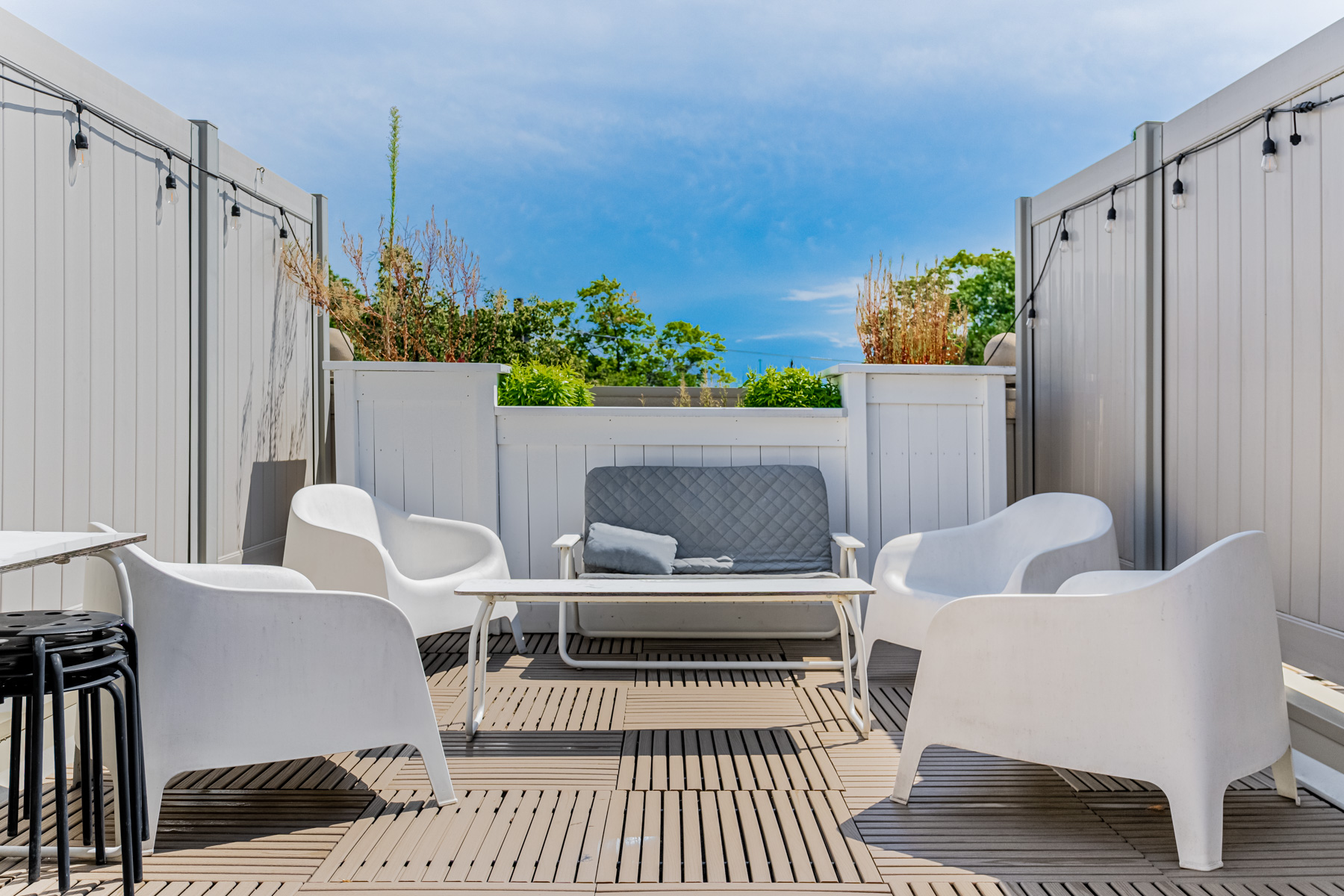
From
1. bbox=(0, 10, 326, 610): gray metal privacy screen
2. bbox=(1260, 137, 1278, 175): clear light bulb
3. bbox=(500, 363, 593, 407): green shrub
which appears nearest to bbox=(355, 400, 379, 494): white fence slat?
bbox=(0, 10, 326, 610): gray metal privacy screen

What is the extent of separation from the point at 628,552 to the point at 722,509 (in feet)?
1.82

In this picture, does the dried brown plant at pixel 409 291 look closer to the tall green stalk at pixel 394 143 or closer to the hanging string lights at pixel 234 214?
the hanging string lights at pixel 234 214

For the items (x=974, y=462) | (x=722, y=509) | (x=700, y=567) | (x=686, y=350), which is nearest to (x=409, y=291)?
(x=722, y=509)

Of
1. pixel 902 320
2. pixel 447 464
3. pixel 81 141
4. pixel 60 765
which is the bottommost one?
pixel 60 765

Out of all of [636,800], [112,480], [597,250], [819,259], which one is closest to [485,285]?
[112,480]

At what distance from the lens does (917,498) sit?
13.6ft

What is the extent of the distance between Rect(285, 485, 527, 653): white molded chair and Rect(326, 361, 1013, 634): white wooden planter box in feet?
0.98

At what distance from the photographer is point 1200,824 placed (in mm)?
1776

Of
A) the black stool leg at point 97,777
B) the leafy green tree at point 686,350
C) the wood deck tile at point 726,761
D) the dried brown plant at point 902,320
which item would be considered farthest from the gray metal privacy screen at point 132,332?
the leafy green tree at point 686,350

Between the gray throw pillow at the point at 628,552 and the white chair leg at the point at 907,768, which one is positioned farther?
the gray throw pillow at the point at 628,552

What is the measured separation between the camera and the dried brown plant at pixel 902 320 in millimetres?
4176

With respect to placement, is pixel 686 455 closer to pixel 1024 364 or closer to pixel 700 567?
pixel 700 567

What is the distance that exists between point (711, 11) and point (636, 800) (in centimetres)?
689

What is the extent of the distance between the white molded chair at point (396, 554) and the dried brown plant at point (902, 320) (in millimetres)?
2111
